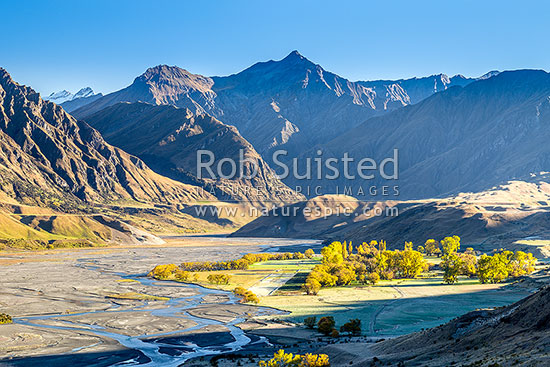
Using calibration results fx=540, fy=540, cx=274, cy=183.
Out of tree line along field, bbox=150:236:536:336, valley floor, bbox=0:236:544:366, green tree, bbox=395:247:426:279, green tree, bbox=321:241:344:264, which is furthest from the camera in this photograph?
green tree, bbox=321:241:344:264

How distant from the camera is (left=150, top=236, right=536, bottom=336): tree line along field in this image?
8688cm

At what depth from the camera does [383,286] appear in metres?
122

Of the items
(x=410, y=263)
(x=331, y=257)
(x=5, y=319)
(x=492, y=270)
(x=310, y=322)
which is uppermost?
(x=5, y=319)

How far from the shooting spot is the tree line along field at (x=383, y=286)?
3420 inches

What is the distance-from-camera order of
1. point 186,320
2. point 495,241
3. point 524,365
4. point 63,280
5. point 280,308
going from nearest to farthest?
point 524,365, point 186,320, point 280,308, point 63,280, point 495,241

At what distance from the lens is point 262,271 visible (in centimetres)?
16312

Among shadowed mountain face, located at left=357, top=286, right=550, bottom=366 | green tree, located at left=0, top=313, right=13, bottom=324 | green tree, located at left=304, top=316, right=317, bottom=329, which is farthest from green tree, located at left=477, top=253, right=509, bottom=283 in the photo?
green tree, located at left=0, top=313, right=13, bottom=324

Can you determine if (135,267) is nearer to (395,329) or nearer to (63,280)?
(63,280)

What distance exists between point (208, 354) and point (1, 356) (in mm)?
23187

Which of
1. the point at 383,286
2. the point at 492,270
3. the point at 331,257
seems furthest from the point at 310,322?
the point at 331,257

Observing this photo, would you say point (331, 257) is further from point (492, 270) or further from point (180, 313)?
point (180, 313)

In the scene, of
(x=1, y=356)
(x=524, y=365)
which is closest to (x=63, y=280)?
(x=1, y=356)

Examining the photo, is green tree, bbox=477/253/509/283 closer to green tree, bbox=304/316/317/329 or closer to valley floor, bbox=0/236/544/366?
valley floor, bbox=0/236/544/366

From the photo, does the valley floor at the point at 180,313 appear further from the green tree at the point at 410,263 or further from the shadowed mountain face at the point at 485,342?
the shadowed mountain face at the point at 485,342
